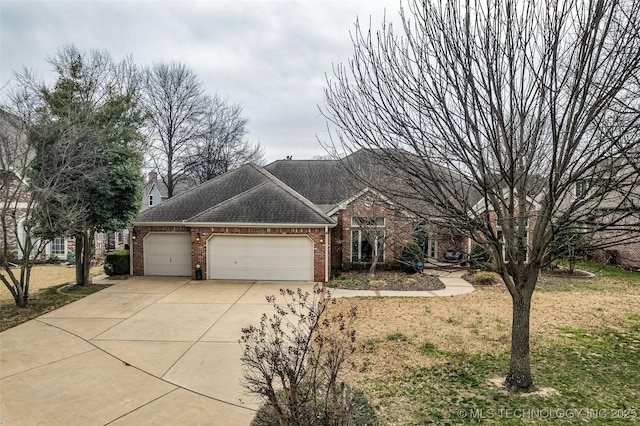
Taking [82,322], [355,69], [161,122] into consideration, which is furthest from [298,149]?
[355,69]

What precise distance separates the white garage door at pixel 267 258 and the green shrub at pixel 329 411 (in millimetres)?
8937

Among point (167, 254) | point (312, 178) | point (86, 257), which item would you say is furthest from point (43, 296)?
point (312, 178)

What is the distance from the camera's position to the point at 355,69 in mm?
5113

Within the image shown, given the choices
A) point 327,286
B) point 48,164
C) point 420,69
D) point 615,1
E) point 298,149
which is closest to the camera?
point 615,1

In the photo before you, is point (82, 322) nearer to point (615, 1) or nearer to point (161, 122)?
point (615, 1)

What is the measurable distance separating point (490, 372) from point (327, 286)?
26.2 feet

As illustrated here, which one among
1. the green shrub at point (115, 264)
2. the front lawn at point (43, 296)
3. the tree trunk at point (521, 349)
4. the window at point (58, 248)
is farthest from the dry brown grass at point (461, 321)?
the window at point (58, 248)

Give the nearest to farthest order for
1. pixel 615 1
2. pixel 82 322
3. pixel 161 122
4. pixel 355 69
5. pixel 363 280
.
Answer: pixel 615 1
pixel 355 69
pixel 82 322
pixel 363 280
pixel 161 122

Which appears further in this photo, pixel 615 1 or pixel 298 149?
pixel 298 149

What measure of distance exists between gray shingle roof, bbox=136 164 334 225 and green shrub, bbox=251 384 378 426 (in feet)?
30.2

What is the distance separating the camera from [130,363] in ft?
21.5

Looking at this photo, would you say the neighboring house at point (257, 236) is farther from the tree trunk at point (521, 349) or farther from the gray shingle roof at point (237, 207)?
the tree trunk at point (521, 349)

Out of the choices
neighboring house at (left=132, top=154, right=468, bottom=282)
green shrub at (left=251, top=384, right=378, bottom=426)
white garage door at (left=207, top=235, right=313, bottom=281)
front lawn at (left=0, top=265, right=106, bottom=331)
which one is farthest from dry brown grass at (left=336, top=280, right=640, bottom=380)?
front lawn at (left=0, top=265, right=106, bottom=331)

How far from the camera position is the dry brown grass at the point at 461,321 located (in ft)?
22.0
